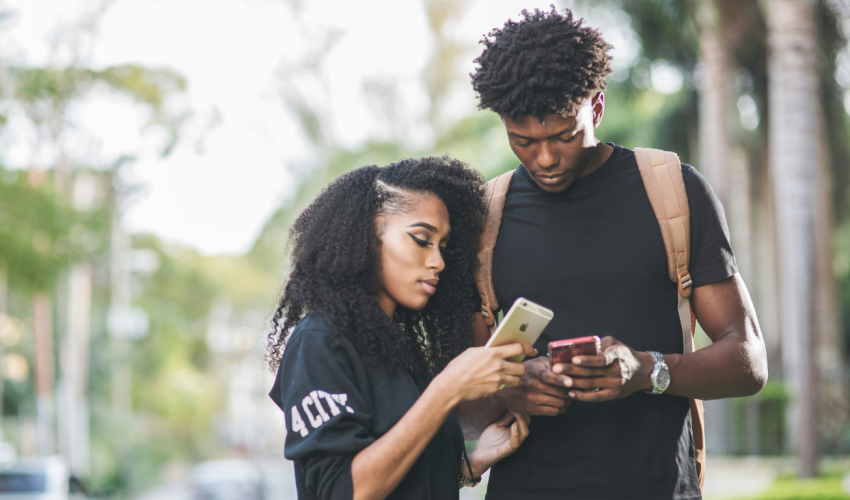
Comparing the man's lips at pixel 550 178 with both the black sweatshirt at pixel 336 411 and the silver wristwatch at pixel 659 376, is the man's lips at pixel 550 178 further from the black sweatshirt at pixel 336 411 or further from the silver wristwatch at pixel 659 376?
the black sweatshirt at pixel 336 411

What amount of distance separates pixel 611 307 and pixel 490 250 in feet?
1.39

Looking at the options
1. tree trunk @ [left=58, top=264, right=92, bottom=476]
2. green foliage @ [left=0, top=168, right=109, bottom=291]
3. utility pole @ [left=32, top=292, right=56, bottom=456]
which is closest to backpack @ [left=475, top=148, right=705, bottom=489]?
green foliage @ [left=0, top=168, right=109, bottom=291]

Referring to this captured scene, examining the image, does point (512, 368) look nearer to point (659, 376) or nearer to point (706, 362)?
point (659, 376)

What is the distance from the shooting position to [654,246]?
254cm

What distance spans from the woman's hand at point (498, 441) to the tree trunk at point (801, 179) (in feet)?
26.0

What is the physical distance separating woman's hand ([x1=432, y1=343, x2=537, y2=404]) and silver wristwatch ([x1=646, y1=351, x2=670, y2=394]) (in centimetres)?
40

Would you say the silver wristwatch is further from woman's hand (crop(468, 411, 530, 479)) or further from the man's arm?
woman's hand (crop(468, 411, 530, 479))

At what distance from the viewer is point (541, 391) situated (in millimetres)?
2369

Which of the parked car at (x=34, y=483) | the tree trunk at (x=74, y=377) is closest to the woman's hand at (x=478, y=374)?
the parked car at (x=34, y=483)

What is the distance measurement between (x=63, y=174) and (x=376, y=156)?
7688mm

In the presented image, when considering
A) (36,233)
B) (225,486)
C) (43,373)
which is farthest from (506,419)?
(43,373)

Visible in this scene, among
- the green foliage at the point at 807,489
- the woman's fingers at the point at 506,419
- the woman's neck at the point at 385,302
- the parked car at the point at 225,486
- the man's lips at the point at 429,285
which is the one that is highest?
the man's lips at the point at 429,285

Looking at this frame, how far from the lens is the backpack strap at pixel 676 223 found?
2490mm

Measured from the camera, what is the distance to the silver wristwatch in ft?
7.72
